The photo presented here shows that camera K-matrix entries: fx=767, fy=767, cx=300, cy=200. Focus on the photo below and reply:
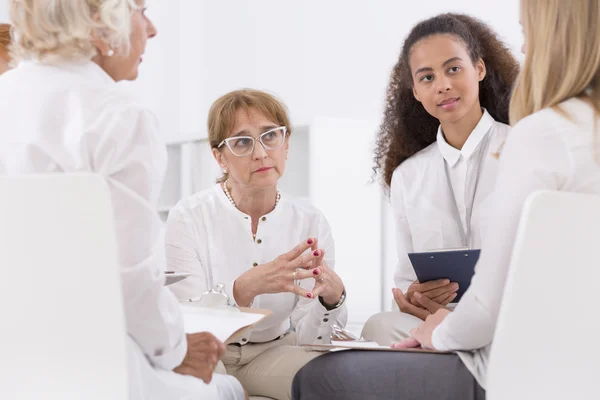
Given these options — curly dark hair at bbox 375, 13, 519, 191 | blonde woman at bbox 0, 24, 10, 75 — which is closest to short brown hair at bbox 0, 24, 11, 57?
blonde woman at bbox 0, 24, 10, 75

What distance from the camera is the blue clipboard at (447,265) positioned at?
2122mm

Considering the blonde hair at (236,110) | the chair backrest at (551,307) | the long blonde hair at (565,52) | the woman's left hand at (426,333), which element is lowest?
the woman's left hand at (426,333)

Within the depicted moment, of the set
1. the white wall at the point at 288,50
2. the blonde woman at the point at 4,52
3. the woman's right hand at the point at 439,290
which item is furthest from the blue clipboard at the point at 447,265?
the white wall at the point at 288,50

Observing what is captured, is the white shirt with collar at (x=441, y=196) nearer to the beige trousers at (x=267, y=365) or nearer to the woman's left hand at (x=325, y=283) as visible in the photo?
the woman's left hand at (x=325, y=283)

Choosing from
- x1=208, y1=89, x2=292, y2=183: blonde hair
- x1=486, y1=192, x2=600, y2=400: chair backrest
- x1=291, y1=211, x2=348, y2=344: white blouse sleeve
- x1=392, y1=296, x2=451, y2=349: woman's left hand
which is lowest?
x1=291, y1=211, x2=348, y2=344: white blouse sleeve

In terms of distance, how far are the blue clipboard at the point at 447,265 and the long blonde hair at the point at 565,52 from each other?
614 millimetres

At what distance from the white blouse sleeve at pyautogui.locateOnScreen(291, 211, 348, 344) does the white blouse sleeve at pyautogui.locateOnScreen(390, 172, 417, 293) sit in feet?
0.88

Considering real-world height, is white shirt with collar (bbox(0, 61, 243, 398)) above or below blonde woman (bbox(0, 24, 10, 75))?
below

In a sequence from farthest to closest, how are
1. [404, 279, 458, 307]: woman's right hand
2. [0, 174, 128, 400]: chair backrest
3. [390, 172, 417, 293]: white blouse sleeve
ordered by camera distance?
[390, 172, 417, 293]: white blouse sleeve
[404, 279, 458, 307]: woman's right hand
[0, 174, 128, 400]: chair backrest

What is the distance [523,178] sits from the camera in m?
1.45

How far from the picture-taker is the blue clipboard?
6.96 feet

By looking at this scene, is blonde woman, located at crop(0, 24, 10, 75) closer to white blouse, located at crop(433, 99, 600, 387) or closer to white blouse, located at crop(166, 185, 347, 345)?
white blouse, located at crop(166, 185, 347, 345)

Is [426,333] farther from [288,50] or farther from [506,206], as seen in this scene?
[288,50]

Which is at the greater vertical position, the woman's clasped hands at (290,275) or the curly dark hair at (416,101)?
the curly dark hair at (416,101)
